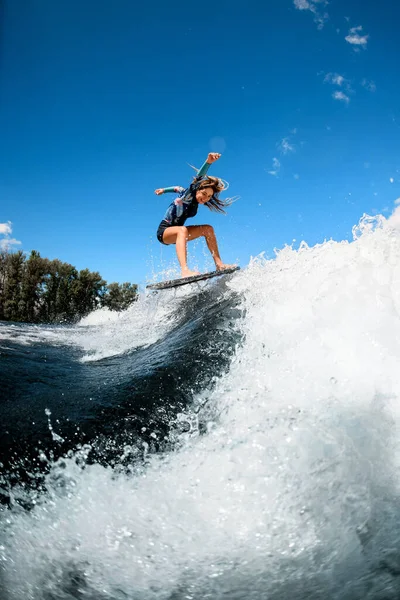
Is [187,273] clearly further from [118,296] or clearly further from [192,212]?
[118,296]

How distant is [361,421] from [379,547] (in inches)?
25.3

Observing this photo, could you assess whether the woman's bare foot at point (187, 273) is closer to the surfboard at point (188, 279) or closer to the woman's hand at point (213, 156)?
the surfboard at point (188, 279)

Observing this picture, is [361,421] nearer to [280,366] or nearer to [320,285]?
[280,366]

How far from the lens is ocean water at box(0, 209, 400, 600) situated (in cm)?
165

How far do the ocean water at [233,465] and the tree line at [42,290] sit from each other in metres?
29.5

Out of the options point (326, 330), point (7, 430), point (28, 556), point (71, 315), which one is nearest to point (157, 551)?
point (28, 556)

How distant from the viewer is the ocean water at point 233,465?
65.1 inches

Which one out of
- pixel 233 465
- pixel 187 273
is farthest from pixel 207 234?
pixel 233 465

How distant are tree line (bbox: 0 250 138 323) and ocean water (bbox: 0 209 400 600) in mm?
29471

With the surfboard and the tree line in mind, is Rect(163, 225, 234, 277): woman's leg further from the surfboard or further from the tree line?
the tree line

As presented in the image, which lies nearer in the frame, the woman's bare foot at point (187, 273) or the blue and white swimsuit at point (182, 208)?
the woman's bare foot at point (187, 273)

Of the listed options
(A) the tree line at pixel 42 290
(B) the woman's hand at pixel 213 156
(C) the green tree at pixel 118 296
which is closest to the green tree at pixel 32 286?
(A) the tree line at pixel 42 290

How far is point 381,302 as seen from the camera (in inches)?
104

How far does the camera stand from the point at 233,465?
79.3 inches
